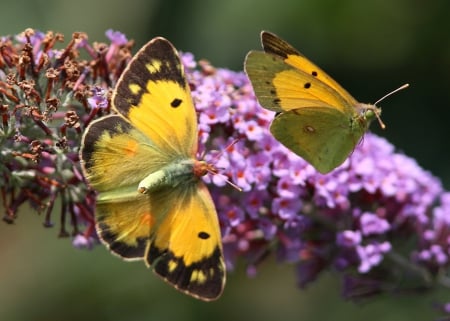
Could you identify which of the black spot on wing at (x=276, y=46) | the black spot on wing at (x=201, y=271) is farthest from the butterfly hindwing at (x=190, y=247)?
the black spot on wing at (x=276, y=46)

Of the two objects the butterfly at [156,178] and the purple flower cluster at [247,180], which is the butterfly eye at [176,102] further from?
the purple flower cluster at [247,180]

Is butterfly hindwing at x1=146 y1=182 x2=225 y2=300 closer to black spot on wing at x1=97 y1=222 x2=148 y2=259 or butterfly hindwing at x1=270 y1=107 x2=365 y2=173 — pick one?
black spot on wing at x1=97 y1=222 x2=148 y2=259

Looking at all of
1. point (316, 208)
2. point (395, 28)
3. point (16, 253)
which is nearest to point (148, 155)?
point (316, 208)

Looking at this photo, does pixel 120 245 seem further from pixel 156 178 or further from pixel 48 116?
pixel 48 116

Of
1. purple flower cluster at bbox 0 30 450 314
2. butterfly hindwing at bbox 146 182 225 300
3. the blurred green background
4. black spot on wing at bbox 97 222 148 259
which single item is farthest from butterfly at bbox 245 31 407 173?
the blurred green background

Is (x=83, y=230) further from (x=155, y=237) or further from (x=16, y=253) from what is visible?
(x=16, y=253)

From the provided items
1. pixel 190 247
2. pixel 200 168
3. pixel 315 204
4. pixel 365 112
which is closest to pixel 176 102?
pixel 200 168
